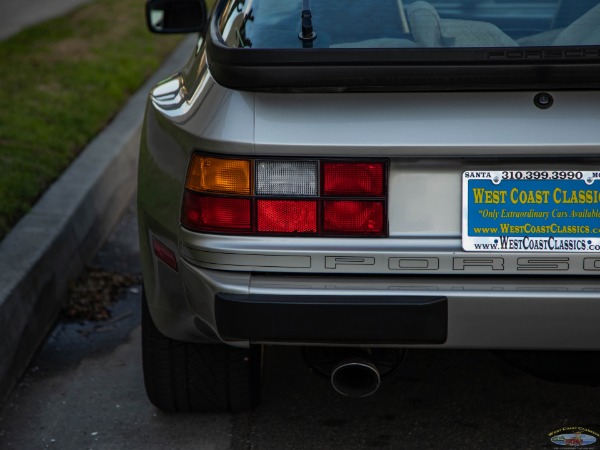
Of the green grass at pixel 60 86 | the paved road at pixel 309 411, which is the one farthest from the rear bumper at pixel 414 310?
the green grass at pixel 60 86

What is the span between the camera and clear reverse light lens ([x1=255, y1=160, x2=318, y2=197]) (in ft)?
Result: 10.0

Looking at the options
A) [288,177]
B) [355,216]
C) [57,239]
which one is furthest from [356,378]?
[57,239]

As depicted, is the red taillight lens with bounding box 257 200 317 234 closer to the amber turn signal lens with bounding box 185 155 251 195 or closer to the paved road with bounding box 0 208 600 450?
the amber turn signal lens with bounding box 185 155 251 195

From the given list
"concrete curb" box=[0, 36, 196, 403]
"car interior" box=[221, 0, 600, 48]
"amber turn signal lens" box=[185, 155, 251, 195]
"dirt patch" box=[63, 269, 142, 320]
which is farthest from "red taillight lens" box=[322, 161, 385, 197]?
"dirt patch" box=[63, 269, 142, 320]

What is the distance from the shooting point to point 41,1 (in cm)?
1526

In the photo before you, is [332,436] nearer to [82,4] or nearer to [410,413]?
[410,413]

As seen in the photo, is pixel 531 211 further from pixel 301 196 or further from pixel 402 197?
pixel 301 196

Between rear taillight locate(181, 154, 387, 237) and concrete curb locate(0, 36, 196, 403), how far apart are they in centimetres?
148

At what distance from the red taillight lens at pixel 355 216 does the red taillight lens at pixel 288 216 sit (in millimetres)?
37

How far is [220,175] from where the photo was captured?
312 cm

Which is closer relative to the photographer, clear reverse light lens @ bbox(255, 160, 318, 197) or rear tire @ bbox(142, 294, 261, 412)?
clear reverse light lens @ bbox(255, 160, 318, 197)

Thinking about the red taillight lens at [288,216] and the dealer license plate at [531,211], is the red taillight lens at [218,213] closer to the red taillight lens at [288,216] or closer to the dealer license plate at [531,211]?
the red taillight lens at [288,216]

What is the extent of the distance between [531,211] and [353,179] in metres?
0.47

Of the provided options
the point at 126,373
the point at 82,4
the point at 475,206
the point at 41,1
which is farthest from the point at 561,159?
the point at 41,1
